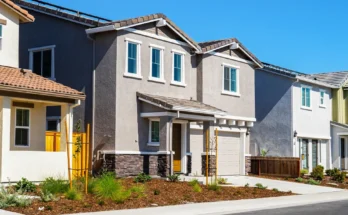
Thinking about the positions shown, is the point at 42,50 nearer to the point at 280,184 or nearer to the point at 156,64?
the point at 156,64

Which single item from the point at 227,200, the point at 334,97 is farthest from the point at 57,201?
the point at 334,97

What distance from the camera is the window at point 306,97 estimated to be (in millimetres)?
37356

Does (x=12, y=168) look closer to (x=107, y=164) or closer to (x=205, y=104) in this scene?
(x=107, y=164)

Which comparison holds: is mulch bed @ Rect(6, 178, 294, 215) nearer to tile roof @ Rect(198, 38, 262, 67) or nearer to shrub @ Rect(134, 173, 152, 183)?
shrub @ Rect(134, 173, 152, 183)

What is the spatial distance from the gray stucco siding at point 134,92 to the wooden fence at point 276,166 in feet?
24.5

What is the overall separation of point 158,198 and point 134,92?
7.53 m

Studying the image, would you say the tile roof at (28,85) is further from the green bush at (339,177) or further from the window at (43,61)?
the green bush at (339,177)

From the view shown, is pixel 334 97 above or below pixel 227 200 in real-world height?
above

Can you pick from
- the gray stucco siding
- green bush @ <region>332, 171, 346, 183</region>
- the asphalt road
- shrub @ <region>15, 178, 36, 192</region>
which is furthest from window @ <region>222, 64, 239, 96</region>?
shrub @ <region>15, 178, 36, 192</region>

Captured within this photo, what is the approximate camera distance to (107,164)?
79.2 feet

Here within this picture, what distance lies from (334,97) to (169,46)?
18.5 meters

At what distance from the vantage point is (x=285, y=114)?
35.6m

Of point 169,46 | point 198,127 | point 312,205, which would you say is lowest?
point 312,205

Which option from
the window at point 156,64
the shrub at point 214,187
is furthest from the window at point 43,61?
the shrub at point 214,187
